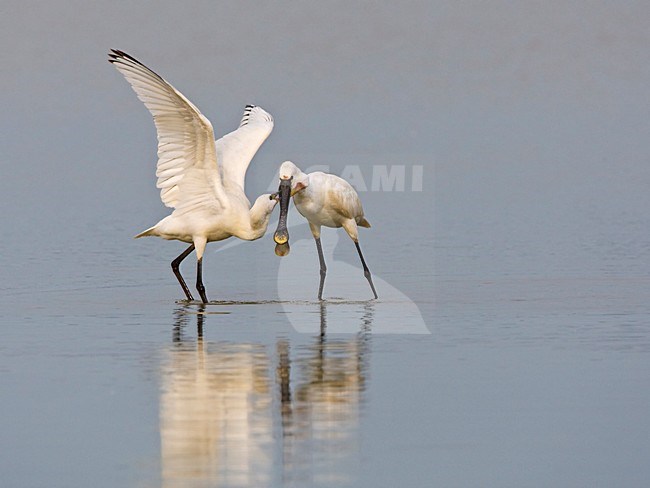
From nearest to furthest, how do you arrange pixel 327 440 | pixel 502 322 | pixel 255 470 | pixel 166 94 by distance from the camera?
pixel 255 470, pixel 327 440, pixel 502 322, pixel 166 94

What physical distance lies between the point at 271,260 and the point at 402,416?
13.9 meters

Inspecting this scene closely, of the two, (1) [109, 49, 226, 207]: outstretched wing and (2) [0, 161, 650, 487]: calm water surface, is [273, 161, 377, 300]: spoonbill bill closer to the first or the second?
(2) [0, 161, 650, 487]: calm water surface

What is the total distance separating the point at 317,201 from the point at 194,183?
1491 mm

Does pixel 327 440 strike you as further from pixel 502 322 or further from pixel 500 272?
pixel 500 272

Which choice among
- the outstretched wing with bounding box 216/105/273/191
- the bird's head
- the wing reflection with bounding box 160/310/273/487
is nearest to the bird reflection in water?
the wing reflection with bounding box 160/310/273/487

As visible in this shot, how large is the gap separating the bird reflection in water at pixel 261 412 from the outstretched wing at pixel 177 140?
3903 mm

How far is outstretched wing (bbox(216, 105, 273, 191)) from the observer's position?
21.1 meters

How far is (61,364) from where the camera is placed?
46.7 feet

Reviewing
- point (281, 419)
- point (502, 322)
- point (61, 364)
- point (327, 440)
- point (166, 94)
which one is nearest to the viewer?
point (327, 440)

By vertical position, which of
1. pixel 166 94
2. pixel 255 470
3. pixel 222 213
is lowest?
pixel 255 470

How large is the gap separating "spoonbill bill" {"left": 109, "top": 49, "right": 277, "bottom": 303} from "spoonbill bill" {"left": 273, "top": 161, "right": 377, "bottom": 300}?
1.06 feet

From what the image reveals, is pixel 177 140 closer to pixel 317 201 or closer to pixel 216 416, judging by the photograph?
pixel 317 201

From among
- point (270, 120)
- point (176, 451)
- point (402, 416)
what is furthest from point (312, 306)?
point (176, 451)

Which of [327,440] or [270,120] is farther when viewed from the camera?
[270,120]
